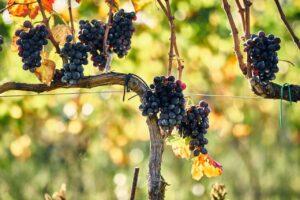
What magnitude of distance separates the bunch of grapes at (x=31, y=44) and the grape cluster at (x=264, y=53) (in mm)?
558

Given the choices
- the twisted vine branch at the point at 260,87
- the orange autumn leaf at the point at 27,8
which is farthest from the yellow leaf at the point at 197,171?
the orange autumn leaf at the point at 27,8

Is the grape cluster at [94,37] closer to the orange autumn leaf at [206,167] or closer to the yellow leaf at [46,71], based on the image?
the yellow leaf at [46,71]

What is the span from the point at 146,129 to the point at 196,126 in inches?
241

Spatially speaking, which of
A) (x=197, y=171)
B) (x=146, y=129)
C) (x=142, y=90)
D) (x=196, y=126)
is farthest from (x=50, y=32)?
(x=146, y=129)

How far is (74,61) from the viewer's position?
1.71 m

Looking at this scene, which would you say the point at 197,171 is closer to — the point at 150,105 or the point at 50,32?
the point at 150,105

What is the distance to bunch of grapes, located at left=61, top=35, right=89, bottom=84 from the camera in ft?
5.60

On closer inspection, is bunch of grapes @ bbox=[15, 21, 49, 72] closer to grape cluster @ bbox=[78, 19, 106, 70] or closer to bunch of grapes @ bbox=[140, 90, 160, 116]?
grape cluster @ bbox=[78, 19, 106, 70]

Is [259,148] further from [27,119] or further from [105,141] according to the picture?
[27,119]

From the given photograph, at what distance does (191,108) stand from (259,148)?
7.33 m

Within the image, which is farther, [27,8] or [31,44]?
[27,8]

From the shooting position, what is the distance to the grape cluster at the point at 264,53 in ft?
5.99

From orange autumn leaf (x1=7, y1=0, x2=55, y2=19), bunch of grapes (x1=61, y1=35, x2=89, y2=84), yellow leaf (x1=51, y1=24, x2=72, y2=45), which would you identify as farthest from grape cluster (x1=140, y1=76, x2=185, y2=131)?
orange autumn leaf (x1=7, y1=0, x2=55, y2=19)

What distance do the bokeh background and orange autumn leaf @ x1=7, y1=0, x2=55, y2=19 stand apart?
3.09 meters
